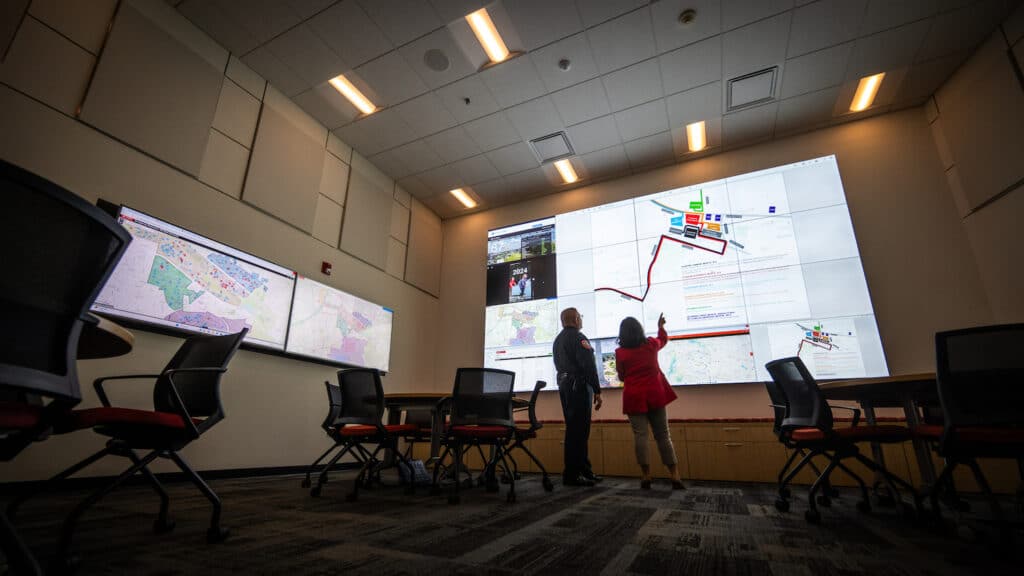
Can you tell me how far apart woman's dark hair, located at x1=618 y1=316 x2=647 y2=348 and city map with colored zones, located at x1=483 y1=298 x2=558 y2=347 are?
7.03ft

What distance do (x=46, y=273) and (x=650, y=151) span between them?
5.92m

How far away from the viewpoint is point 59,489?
2824mm

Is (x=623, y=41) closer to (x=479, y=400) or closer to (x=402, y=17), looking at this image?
(x=402, y=17)

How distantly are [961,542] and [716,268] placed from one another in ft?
12.2

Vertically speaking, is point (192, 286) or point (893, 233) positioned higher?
point (893, 233)

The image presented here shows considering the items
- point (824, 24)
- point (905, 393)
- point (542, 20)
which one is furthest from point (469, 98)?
point (905, 393)

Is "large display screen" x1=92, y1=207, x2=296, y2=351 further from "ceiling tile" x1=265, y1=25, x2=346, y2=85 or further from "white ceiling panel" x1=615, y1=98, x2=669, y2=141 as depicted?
"white ceiling panel" x1=615, y1=98, x2=669, y2=141

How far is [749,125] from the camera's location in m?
5.31

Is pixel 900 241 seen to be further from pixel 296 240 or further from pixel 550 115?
pixel 296 240

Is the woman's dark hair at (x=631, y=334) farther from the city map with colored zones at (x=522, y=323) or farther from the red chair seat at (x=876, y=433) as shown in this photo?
the city map with colored zones at (x=522, y=323)

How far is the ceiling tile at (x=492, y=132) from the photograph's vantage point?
5328 millimetres

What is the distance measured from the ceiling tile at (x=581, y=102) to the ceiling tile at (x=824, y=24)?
1.88 m

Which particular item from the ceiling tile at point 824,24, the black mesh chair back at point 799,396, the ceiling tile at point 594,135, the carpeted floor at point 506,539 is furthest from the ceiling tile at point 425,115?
the black mesh chair back at point 799,396

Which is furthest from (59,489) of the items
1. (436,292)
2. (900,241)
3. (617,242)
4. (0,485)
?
(900,241)
